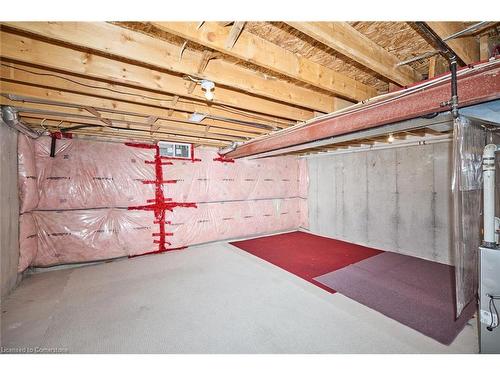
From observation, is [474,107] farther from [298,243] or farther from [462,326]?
[298,243]

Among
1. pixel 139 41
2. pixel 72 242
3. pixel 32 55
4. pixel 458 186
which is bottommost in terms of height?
pixel 72 242

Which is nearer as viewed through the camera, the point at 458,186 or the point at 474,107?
the point at 474,107

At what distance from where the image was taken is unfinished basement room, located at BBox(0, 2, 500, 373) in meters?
1.55

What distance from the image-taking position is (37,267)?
11.3ft

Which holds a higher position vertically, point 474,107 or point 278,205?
point 474,107

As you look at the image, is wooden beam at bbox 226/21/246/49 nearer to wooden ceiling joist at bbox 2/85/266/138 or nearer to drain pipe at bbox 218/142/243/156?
wooden ceiling joist at bbox 2/85/266/138

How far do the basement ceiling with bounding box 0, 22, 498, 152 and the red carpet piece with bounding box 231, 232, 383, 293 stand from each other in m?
2.50

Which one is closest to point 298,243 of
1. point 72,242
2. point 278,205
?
point 278,205

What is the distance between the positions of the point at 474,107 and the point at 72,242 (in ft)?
17.5

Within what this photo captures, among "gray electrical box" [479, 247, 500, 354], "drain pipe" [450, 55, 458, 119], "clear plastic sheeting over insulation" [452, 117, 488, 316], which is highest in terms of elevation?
"drain pipe" [450, 55, 458, 119]

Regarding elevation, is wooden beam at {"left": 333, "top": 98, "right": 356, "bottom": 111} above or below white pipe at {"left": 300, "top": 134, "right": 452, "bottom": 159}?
above

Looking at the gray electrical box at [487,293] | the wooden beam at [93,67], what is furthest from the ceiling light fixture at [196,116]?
the gray electrical box at [487,293]

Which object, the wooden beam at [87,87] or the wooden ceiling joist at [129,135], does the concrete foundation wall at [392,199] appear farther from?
the wooden beam at [87,87]

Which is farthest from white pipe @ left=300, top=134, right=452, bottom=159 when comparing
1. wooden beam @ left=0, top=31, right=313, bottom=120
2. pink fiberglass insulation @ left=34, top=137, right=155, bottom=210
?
pink fiberglass insulation @ left=34, top=137, right=155, bottom=210
